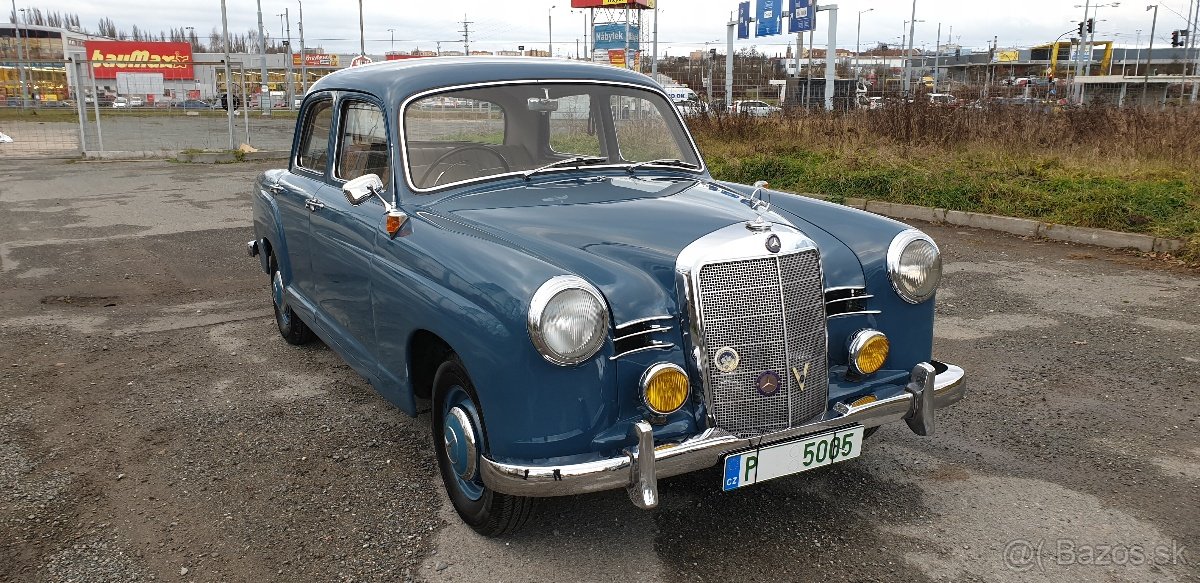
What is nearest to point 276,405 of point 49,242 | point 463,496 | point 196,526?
point 196,526

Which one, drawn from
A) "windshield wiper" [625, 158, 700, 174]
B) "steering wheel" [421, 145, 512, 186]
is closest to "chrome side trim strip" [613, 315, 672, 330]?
"steering wheel" [421, 145, 512, 186]

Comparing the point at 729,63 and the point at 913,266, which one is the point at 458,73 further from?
the point at 729,63

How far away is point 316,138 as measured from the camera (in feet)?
16.0

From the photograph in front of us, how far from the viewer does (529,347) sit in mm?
2656

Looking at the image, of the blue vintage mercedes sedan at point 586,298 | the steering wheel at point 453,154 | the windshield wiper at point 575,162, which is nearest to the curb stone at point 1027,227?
the windshield wiper at point 575,162

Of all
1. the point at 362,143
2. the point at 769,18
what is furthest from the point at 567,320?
the point at 769,18

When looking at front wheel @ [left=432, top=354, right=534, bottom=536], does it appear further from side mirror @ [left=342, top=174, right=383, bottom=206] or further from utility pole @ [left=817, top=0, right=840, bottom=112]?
utility pole @ [left=817, top=0, right=840, bottom=112]

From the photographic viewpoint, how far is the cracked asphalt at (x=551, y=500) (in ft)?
9.93

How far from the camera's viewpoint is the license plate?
2846 mm

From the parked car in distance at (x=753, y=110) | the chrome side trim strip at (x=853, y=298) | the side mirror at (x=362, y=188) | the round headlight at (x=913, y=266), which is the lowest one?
the chrome side trim strip at (x=853, y=298)

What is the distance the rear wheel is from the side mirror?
74.9 inches

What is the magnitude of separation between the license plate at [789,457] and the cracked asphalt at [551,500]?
33cm

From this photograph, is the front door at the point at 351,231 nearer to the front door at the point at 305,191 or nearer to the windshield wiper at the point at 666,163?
the front door at the point at 305,191

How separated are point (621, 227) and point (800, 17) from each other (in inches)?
997
